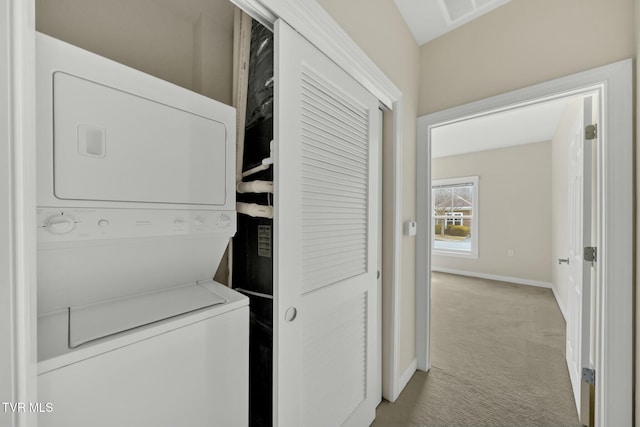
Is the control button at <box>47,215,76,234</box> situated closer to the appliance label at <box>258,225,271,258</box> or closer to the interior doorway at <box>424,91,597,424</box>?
→ the appliance label at <box>258,225,271,258</box>

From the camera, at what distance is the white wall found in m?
0.44

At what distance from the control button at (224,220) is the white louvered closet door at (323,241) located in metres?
0.22

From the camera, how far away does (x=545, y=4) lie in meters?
1.61

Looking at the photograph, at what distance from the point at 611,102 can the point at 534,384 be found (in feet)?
6.57

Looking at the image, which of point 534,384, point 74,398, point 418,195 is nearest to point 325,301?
point 74,398

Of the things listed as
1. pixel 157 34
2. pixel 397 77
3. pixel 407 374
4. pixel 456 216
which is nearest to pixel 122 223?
pixel 157 34

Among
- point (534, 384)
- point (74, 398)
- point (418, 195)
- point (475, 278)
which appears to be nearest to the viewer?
point (74, 398)

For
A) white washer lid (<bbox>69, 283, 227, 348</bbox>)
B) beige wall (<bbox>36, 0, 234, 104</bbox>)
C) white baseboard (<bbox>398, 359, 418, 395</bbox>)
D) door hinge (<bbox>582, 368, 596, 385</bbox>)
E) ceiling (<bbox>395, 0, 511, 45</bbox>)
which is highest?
ceiling (<bbox>395, 0, 511, 45</bbox>)

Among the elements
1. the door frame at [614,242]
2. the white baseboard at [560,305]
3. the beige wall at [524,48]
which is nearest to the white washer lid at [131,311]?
the door frame at [614,242]

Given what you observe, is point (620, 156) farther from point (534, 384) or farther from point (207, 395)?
point (207, 395)

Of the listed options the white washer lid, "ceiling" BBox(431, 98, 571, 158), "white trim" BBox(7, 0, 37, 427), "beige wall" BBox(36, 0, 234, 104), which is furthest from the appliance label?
"ceiling" BBox(431, 98, 571, 158)

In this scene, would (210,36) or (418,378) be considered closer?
(210,36)

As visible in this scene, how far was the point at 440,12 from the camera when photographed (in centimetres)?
187

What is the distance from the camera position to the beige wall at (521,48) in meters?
1.43
